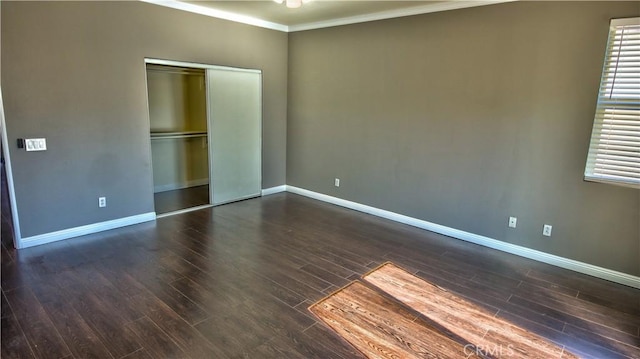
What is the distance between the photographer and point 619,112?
303 centimetres

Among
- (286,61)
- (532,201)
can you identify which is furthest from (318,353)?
(286,61)

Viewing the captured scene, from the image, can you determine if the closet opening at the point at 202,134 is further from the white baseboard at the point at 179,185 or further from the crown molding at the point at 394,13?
the crown molding at the point at 394,13

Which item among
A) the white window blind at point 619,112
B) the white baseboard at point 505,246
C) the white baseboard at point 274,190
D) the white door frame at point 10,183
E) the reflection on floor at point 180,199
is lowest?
the white baseboard at point 505,246

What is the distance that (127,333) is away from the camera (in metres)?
2.32

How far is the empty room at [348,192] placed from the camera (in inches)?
97.2

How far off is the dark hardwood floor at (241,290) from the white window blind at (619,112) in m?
1.07

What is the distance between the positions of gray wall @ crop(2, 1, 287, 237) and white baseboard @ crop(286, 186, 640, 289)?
2.84 meters

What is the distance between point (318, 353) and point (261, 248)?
168 cm

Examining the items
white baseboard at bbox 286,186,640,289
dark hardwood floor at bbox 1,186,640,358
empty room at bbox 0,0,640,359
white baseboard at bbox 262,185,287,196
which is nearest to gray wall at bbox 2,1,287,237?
empty room at bbox 0,0,640,359

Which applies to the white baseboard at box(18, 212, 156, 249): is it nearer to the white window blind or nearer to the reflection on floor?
the reflection on floor

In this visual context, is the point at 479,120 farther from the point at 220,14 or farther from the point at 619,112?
the point at 220,14

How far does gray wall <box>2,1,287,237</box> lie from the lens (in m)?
3.32

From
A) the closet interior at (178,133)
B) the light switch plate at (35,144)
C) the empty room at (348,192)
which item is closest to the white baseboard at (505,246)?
the empty room at (348,192)

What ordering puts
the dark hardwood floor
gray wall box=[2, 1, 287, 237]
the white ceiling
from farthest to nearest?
the white ceiling, gray wall box=[2, 1, 287, 237], the dark hardwood floor
